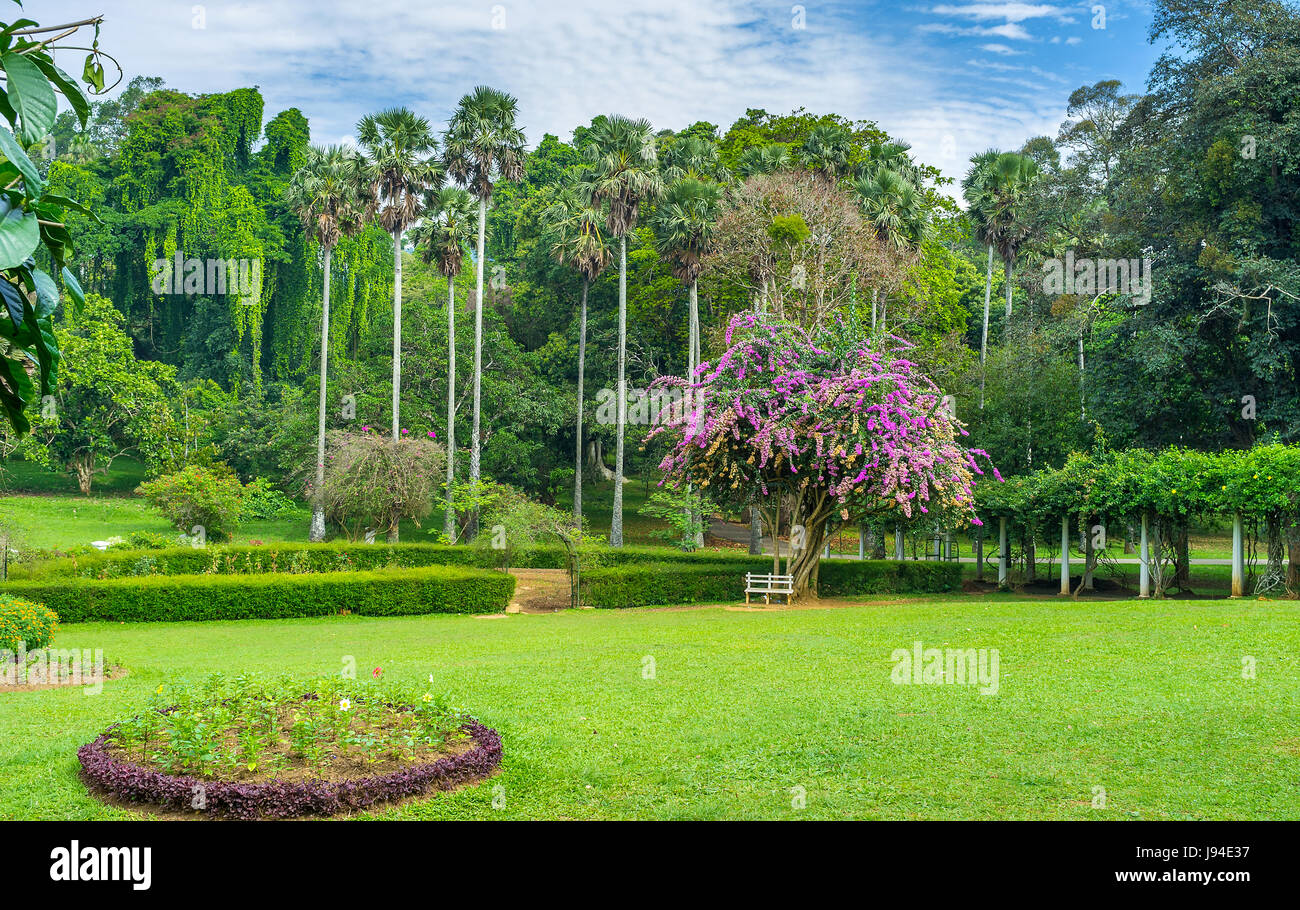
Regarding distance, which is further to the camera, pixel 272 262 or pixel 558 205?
pixel 272 262

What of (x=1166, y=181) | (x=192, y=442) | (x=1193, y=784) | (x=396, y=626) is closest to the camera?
(x=1193, y=784)

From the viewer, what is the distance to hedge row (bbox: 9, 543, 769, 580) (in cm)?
2356

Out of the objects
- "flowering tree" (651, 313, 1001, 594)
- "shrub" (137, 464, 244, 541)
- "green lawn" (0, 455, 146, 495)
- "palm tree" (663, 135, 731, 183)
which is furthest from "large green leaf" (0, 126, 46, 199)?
"green lawn" (0, 455, 146, 495)

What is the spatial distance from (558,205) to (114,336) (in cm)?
2100

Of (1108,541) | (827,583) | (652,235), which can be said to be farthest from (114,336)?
(1108,541)

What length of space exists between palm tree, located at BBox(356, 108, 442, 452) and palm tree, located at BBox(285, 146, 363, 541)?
33.1 inches

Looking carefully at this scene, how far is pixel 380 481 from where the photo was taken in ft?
110

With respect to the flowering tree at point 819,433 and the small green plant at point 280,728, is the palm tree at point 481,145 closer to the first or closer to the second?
the flowering tree at point 819,433

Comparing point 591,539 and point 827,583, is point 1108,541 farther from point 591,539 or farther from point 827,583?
point 591,539

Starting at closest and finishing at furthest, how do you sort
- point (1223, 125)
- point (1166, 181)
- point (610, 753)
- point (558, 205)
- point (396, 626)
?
1. point (610, 753)
2. point (396, 626)
3. point (1223, 125)
4. point (1166, 181)
5. point (558, 205)

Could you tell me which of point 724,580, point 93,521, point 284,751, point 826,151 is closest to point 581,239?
point 826,151

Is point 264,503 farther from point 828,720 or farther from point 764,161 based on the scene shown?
point 828,720

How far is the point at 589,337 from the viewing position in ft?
157

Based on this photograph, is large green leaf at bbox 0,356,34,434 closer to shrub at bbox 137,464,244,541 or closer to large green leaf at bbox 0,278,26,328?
large green leaf at bbox 0,278,26,328
